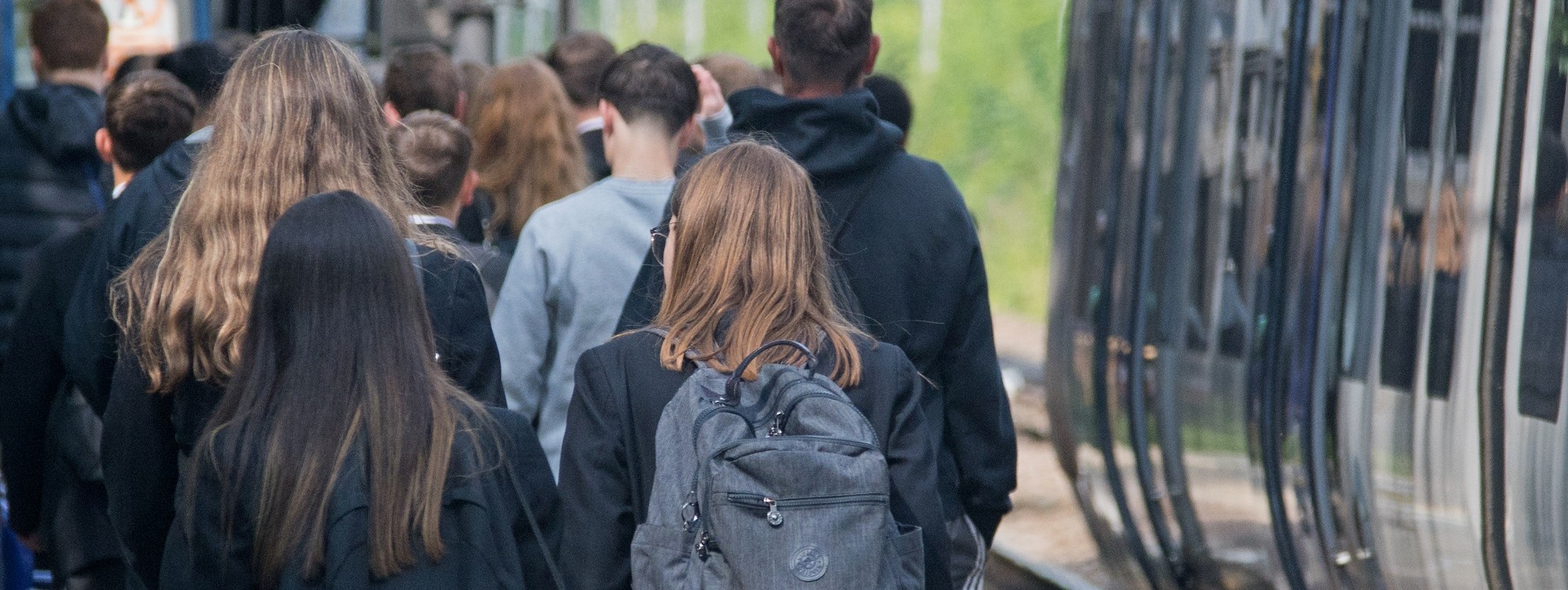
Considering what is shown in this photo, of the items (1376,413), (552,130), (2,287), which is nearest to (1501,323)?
(1376,413)

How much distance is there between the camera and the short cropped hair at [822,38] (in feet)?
12.1

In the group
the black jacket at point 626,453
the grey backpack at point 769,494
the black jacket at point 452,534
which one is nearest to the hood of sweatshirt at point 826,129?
the black jacket at point 626,453

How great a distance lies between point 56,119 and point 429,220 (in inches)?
97.0

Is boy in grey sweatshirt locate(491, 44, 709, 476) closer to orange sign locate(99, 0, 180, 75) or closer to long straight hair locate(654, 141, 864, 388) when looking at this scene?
long straight hair locate(654, 141, 864, 388)

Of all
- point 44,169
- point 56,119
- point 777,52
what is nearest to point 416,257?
point 777,52

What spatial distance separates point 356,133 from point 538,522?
84 centimetres

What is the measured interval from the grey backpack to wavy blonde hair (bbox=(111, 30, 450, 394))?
0.73 meters

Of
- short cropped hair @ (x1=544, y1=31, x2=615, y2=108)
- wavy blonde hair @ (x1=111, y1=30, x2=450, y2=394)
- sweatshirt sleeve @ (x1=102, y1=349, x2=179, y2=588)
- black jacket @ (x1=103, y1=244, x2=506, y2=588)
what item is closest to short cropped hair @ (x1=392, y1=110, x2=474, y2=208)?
wavy blonde hair @ (x1=111, y1=30, x2=450, y2=394)

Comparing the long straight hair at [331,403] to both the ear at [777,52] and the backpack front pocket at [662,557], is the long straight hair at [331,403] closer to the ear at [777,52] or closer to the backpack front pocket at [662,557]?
the backpack front pocket at [662,557]

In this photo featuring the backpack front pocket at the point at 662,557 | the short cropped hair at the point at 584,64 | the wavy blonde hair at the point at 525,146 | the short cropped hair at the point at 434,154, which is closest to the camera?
the backpack front pocket at the point at 662,557

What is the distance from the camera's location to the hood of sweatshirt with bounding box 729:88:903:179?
357cm

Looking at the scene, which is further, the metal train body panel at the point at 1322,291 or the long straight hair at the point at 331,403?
the metal train body panel at the point at 1322,291

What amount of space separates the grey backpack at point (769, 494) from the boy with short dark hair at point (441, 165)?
1.63m

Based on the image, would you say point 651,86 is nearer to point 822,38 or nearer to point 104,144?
point 822,38
